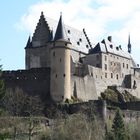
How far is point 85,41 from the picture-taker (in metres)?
103

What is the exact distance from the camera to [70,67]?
296 ft

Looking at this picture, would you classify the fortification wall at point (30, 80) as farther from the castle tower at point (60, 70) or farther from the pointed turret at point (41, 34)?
the pointed turret at point (41, 34)

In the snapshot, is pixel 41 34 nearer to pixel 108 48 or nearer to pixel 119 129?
pixel 108 48

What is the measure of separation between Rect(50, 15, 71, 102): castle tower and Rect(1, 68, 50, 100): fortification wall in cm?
114

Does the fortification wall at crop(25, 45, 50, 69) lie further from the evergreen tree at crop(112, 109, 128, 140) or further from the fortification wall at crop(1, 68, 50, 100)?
the evergreen tree at crop(112, 109, 128, 140)

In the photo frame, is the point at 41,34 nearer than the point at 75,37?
Yes

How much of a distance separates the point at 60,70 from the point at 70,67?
25.7 ft

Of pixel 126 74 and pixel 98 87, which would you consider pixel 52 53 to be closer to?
pixel 98 87

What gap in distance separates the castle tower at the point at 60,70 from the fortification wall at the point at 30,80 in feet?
3.73

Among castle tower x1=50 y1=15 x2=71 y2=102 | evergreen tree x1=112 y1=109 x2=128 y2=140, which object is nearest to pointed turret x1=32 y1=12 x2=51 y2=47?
castle tower x1=50 y1=15 x2=71 y2=102

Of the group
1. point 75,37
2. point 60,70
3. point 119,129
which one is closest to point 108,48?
point 75,37

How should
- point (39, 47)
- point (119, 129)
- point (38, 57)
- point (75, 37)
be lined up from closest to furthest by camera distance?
1. point (119, 129)
2. point (38, 57)
3. point (39, 47)
4. point (75, 37)

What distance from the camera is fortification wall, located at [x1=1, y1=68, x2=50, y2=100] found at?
272 feet

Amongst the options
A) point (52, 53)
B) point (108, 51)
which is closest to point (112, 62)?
point (108, 51)
